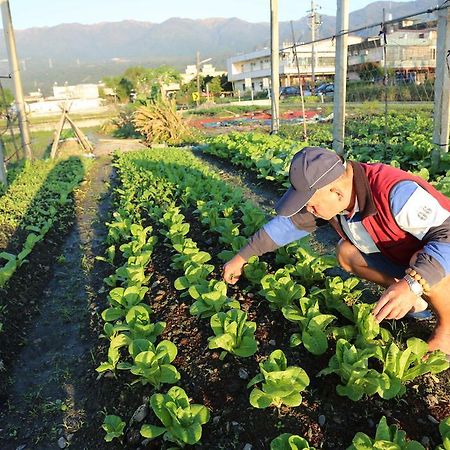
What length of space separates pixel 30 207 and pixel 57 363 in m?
4.28

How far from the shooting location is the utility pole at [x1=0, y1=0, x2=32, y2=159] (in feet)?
39.6

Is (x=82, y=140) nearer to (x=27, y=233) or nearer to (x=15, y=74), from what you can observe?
(x=15, y=74)

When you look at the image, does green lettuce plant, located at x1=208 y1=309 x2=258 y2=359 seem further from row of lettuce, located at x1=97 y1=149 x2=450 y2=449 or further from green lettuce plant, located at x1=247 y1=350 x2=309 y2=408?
green lettuce plant, located at x1=247 y1=350 x2=309 y2=408

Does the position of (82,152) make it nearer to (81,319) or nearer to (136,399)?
(81,319)

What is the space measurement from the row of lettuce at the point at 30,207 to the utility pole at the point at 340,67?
4.83 metres

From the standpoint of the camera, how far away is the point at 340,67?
809 centimetres

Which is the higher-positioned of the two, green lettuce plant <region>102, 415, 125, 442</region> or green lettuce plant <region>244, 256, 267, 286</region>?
green lettuce plant <region>244, 256, 267, 286</region>

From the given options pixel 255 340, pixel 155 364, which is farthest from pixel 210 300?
pixel 155 364

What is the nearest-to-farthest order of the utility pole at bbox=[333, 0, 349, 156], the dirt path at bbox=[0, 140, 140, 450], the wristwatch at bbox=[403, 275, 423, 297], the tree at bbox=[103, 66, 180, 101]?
1. the wristwatch at bbox=[403, 275, 423, 297]
2. the dirt path at bbox=[0, 140, 140, 450]
3. the utility pole at bbox=[333, 0, 349, 156]
4. the tree at bbox=[103, 66, 180, 101]

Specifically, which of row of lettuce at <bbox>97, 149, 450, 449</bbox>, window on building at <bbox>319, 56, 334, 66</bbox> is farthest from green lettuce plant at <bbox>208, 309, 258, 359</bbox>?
window on building at <bbox>319, 56, 334, 66</bbox>

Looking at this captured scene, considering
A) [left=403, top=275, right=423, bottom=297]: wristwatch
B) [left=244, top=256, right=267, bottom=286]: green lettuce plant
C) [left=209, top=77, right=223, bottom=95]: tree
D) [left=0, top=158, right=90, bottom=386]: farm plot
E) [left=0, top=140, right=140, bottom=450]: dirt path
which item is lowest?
[left=0, top=140, right=140, bottom=450]: dirt path

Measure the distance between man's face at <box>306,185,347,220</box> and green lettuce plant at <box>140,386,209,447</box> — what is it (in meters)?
1.10

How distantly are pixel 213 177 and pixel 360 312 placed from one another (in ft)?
15.6

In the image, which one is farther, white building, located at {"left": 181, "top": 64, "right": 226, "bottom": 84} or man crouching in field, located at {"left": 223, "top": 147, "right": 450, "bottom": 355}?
white building, located at {"left": 181, "top": 64, "right": 226, "bottom": 84}
